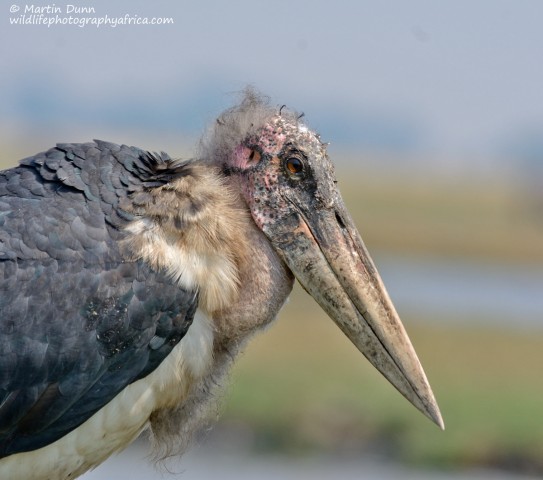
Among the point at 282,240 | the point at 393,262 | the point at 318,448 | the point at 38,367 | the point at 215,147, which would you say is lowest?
the point at 393,262

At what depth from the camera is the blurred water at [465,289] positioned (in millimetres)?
22234

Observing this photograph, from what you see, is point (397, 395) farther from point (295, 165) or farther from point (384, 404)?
point (295, 165)

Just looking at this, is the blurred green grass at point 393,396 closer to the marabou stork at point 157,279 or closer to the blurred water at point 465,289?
the blurred water at point 465,289

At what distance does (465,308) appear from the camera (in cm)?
2323

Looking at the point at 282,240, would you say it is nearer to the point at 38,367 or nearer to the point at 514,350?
the point at 38,367

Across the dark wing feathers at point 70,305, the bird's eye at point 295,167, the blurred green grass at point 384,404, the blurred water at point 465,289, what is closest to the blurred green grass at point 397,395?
the blurred green grass at point 384,404

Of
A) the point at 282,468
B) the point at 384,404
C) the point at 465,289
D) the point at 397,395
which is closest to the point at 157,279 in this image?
the point at 282,468

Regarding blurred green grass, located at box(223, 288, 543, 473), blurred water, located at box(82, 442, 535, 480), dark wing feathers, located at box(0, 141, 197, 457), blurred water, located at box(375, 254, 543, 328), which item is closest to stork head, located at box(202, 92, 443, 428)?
dark wing feathers, located at box(0, 141, 197, 457)

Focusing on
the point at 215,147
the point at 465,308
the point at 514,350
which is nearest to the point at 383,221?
the point at 465,308

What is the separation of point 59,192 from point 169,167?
524mm

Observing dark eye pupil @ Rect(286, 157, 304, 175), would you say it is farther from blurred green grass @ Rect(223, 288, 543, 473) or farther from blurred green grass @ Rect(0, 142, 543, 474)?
blurred green grass @ Rect(223, 288, 543, 473)

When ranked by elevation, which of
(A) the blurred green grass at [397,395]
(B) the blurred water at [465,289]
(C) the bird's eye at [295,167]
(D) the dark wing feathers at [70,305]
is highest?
(C) the bird's eye at [295,167]

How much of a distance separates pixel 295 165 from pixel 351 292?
0.60m

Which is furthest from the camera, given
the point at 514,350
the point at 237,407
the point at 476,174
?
the point at 476,174
